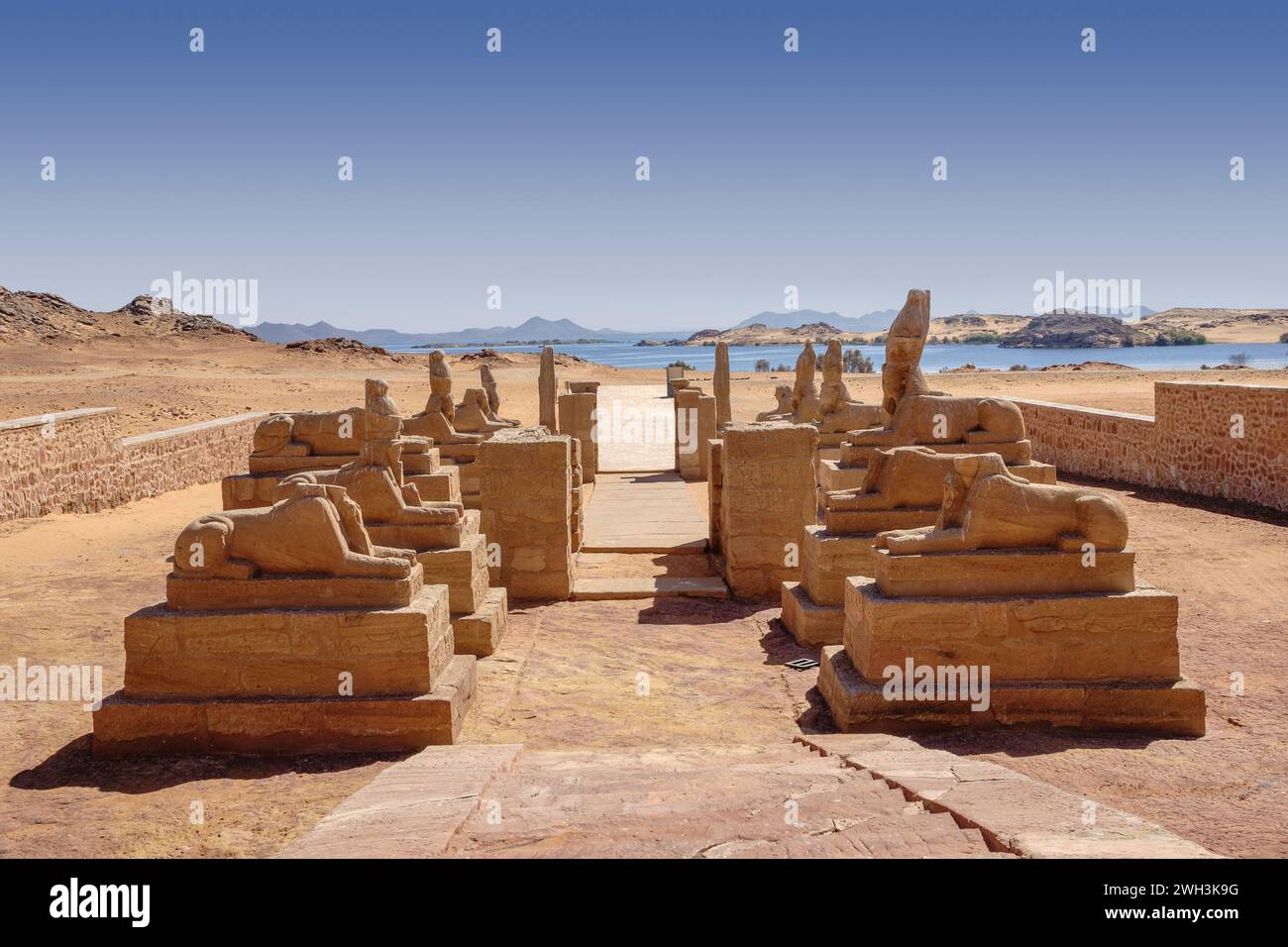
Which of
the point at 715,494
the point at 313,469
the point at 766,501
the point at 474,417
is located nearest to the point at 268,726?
the point at 766,501

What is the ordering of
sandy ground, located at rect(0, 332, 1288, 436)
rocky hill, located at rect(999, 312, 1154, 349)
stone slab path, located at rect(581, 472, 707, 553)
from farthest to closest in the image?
rocky hill, located at rect(999, 312, 1154, 349) < sandy ground, located at rect(0, 332, 1288, 436) < stone slab path, located at rect(581, 472, 707, 553)

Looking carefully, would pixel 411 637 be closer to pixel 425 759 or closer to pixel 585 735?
pixel 425 759

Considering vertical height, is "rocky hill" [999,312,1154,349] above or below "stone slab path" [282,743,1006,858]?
above

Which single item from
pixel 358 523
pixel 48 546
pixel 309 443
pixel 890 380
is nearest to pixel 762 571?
pixel 890 380

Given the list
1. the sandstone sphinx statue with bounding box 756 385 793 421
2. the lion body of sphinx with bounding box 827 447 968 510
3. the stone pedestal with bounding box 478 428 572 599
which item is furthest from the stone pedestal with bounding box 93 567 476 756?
the sandstone sphinx statue with bounding box 756 385 793 421

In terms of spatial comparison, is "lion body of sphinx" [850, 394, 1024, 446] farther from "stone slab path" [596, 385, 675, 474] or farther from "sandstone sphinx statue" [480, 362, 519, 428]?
"stone slab path" [596, 385, 675, 474]

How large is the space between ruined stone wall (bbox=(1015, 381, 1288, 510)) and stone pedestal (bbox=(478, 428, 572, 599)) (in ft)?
28.2

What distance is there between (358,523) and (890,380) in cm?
537

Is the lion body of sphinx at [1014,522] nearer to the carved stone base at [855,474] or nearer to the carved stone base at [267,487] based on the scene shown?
the carved stone base at [855,474]

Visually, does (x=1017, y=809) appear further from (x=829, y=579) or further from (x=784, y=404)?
(x=784, y=404)

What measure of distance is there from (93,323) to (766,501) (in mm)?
51407

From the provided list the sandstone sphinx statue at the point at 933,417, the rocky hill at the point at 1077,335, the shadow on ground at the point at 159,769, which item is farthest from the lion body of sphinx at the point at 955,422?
the rocky hill at the point at 1077,335

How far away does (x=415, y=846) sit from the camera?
290cm

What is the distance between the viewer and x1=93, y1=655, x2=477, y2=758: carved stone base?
5.04m
